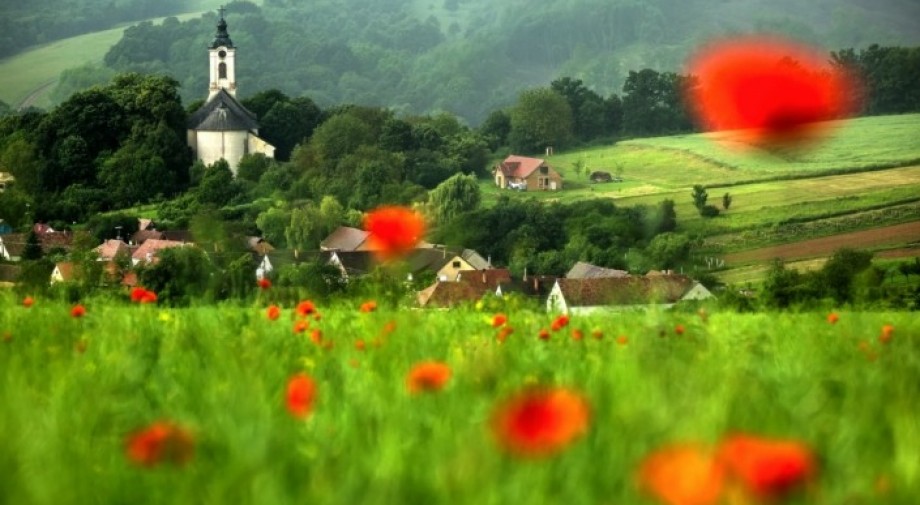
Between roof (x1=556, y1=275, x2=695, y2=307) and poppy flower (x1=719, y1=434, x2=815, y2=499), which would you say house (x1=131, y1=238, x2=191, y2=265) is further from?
poppy flower (x1=719, y1=434, x2=815, y2=499)

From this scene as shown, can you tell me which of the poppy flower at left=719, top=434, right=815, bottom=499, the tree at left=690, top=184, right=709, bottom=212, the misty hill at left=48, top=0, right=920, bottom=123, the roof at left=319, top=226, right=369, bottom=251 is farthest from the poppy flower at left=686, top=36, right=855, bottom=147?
the poppy flower at left=719, top=434, right=815, bottom=499

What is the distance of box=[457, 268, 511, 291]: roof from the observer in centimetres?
4550

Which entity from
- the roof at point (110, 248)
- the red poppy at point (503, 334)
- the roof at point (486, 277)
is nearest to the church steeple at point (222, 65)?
the roof at point (110, 248)

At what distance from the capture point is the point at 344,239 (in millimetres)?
56719

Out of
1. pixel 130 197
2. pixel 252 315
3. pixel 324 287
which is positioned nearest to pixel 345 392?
pixel 252 315

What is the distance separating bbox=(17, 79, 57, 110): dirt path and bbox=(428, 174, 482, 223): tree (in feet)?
175

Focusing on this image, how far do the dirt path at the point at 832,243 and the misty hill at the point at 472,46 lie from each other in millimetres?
74386

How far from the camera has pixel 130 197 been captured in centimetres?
6544

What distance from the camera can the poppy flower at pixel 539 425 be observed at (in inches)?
114

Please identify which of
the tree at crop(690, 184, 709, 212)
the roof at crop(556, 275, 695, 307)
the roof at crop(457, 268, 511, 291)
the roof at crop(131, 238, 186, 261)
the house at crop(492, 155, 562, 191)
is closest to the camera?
the roof at crop(556, 275, 695, 307)

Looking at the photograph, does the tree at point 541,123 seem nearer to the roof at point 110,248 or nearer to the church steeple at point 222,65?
the church steeple at point 222,65

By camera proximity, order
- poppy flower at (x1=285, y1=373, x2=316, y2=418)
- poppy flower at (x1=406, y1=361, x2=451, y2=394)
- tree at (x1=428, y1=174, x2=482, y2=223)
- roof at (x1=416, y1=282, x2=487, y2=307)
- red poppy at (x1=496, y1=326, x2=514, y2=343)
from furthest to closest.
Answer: tree at (x1=428, y1=174, x2=482, y2=223) < roof at (x1=416, y1=282, x2=487, y2=307) < red poppy at (x1=496, y1=326, x2=514, y2=343) < poppy flower at (x1=406, y1=361, x2=451, y2=394) < poppy flower at (x1=285, y1=373, x2=316, y2=418)

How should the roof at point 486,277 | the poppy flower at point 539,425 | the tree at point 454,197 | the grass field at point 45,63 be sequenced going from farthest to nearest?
the grass field at point 45,63 < the tree at point 454,197 < the roof at point 486,277 < the poppy flower at point 539,425

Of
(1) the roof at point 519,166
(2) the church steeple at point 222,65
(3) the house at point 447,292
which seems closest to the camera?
(3) the house at point 447,292
